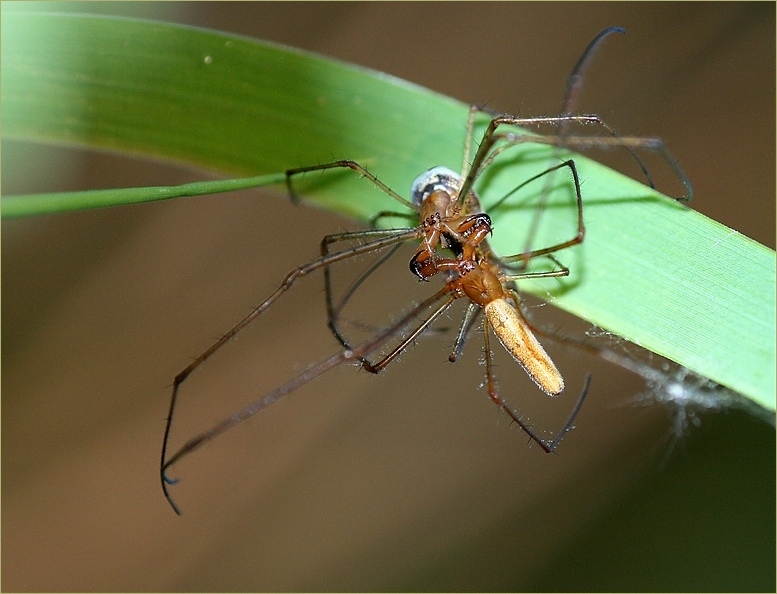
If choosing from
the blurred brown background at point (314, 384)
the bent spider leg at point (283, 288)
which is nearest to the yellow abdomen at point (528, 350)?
the bent spider leg at point (283, 288)

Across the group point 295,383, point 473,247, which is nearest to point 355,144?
point 473,247

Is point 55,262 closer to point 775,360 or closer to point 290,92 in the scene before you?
point 290,92

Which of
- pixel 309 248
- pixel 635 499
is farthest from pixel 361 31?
pixel 635 499

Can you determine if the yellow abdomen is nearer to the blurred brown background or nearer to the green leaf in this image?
the green leaf

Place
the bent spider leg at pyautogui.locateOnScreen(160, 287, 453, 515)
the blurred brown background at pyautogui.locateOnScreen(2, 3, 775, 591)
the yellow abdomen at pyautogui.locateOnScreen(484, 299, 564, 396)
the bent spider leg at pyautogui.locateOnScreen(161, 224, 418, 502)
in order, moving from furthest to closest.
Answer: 1. the blurred brown background at pyautogui.locateOnScreen(2, 3, 775, 591)
2. the yellow abdomen at pyautogui.locateOnScreen(484, 299, 564, 396)
3. the bent spider leg at pyautogui.locateOnScreen(161, 224, 418, 502)
4. the bent spider leg at pyautogui.locateOnScreen(160, 287, 453, 515)

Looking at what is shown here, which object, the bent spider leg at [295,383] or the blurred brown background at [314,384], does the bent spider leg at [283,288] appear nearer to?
the bent spider leg at [295,383]

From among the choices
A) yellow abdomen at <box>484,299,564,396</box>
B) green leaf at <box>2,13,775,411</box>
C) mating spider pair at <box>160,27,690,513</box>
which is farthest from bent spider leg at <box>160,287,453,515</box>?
green leaf at <box>2,13,775,411</box>
